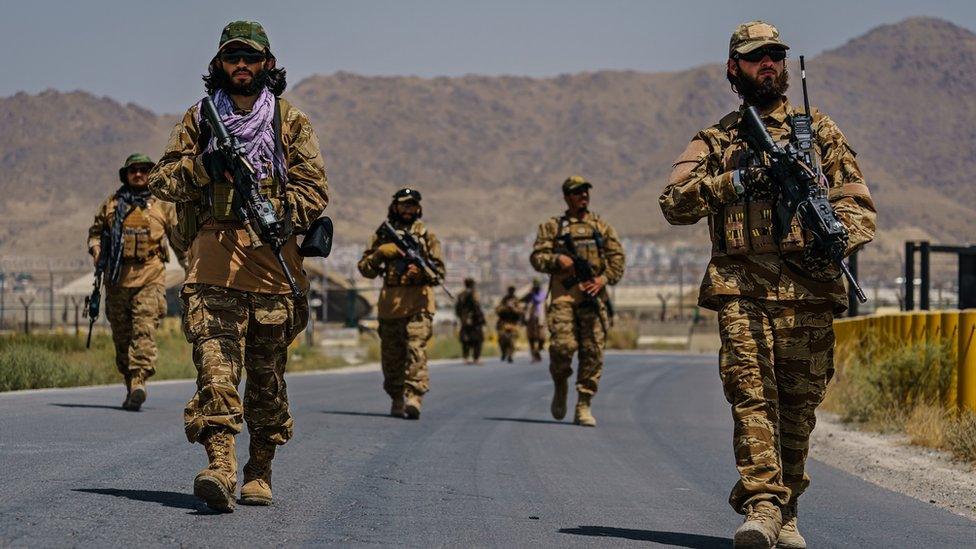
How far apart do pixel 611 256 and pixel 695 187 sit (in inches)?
319

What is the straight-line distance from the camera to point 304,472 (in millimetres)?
9750

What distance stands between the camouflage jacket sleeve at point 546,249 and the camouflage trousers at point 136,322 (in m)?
3.48

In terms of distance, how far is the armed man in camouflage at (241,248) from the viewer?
25.3ft

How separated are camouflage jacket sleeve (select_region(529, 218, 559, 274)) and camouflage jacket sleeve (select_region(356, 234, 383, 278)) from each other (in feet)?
5.03

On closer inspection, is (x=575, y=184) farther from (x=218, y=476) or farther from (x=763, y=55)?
(x=218, y=476)

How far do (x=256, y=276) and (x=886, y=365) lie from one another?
32.5 ft

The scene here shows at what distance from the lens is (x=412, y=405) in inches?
597

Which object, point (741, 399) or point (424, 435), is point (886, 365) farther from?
point (741, 399)

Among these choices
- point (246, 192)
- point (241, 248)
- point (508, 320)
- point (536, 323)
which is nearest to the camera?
point (246, 192)

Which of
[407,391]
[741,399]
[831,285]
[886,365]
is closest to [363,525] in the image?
[741,399]

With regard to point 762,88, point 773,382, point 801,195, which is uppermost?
point 762,88

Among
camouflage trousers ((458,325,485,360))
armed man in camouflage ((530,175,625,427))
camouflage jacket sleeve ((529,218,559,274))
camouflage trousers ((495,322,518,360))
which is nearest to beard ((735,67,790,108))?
armed man in camouflage ((530,175,625,427))

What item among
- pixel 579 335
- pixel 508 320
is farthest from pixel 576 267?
pixel 508 320

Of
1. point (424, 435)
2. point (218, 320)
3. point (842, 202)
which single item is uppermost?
point (842, 202)
